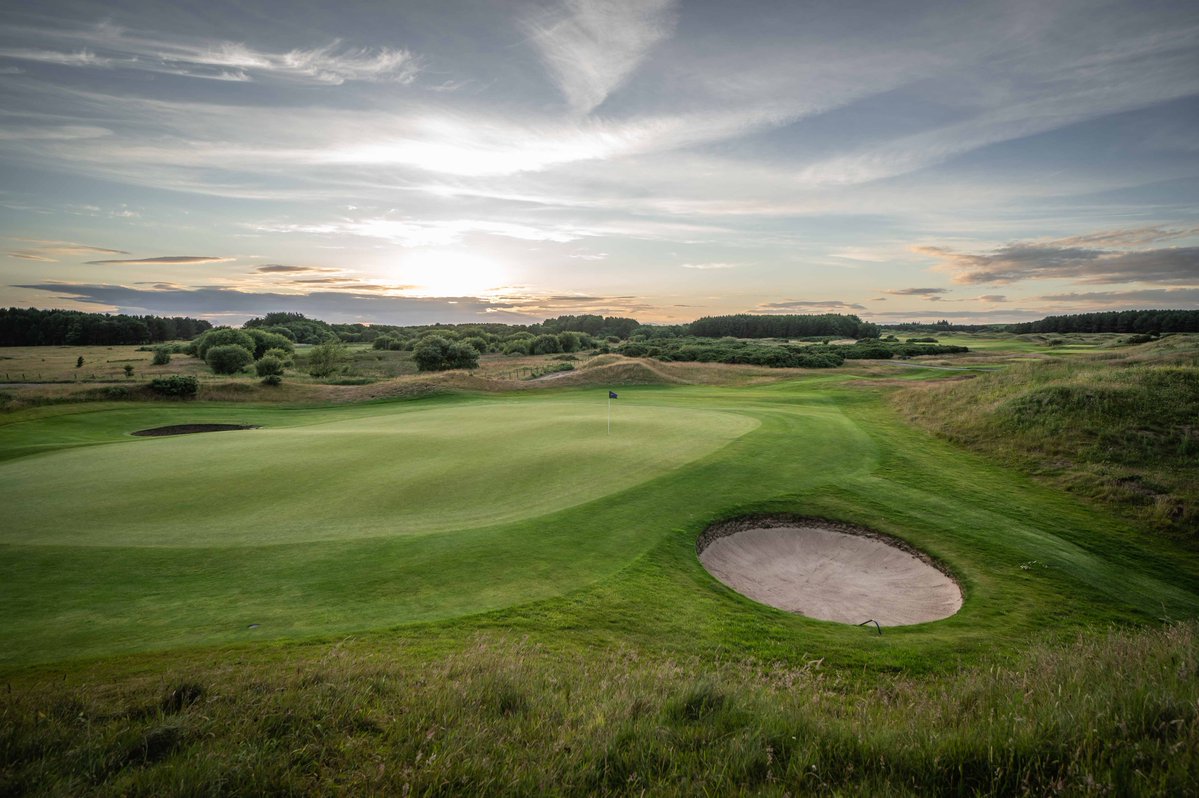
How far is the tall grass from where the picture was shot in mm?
3143

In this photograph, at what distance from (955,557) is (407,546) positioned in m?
11.6

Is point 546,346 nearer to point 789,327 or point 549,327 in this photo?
point 549,327

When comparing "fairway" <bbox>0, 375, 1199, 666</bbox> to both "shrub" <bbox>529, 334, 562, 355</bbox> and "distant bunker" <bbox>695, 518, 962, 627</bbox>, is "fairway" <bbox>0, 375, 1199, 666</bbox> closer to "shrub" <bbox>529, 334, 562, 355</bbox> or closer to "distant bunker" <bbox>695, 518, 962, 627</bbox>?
"distant bunker" <bbox>695, 518, 962, 627</bbox>

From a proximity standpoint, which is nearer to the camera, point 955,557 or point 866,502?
point 955,557

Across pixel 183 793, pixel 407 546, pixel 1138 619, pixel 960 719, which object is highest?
pixel 183 793

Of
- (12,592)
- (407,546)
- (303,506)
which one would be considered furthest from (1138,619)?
(12,592)

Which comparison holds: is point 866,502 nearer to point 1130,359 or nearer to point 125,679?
point 125,679

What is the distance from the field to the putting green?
0.39 ft

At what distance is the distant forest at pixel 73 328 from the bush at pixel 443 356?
69.6m

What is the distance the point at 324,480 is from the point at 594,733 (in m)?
11.8

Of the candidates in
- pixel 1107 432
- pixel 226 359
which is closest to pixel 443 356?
pixel 226 359

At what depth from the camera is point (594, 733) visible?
3.89m

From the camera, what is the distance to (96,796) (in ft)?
9.38

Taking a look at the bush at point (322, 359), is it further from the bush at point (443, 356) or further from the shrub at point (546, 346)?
the shrub at point (546, 346)
